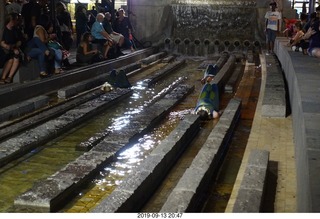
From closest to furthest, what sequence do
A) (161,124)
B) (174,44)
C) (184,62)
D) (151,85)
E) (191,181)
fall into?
1. (191,181)
2. (161,124)
3. (151,85)
4. (184,62)
5. (174,44)

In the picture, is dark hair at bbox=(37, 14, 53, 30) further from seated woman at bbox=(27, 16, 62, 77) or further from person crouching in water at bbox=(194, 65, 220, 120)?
person crouching in water at bbox=(194, 65, 220, 120)

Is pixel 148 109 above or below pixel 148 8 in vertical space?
below

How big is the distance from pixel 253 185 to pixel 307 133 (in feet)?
2.56

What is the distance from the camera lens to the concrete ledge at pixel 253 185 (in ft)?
14.5

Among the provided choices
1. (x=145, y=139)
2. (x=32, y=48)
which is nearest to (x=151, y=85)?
(x=32, y=48)

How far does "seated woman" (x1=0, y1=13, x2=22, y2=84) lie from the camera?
402 inches

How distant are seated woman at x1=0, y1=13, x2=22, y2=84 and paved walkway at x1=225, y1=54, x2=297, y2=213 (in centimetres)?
532

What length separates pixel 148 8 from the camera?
2331 cm

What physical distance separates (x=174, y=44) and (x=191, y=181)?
60.4 feet

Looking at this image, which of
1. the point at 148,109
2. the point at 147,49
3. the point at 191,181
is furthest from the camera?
the point at 147,49

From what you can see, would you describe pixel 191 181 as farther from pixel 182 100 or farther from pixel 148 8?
pixel 148 8

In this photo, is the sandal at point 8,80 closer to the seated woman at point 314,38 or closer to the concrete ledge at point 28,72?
the concrete ledge at point 28,72

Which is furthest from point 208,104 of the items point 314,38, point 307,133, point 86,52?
point 86,52

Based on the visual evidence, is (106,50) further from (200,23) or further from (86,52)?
(200,23)
